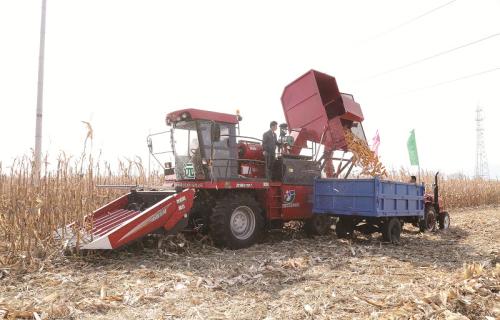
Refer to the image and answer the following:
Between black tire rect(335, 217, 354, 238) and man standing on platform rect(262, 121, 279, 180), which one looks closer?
man standing on platform rect(262, 121, 279, 180)

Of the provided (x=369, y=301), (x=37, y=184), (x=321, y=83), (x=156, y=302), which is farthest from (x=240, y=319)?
(x=321, y=83)

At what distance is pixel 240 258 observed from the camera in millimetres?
5945

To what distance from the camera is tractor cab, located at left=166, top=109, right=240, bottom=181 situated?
6.95 m

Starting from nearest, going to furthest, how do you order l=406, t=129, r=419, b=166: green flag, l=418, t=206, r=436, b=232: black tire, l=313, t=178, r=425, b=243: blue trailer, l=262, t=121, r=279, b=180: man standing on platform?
l=313, t=178, r=425, b=243: blue trailer → l=262, t=121, r=279, b=180: man standing on platform → l=418, t=206, r=436, b=232: black tire → l=406, t=129, r=419, b=166: green flag

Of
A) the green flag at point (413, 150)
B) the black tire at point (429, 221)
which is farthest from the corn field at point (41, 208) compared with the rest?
the green flag at point (413, 150)

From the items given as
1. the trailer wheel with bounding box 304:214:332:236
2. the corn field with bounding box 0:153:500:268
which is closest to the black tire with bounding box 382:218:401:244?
the trailer wheel with bounding box 304:214:332:236

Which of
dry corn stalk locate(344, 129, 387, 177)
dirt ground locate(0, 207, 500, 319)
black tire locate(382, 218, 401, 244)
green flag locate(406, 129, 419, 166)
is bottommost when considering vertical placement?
dirt ground locate(0, 207, 500, 319)

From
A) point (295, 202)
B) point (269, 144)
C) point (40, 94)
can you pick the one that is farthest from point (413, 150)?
point (40, 94)

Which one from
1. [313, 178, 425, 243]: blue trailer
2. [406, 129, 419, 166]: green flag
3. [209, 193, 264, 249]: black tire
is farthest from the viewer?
[406, 129, 419, 166]: green flag

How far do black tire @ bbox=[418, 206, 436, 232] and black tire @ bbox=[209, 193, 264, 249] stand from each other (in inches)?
169

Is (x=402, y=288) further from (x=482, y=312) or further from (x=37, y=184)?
(x=37, y=184)

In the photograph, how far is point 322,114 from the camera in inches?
329

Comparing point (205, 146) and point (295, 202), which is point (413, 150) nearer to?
point (295, 202)

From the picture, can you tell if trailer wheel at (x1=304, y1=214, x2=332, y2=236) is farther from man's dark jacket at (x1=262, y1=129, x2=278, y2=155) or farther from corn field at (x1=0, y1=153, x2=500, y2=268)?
corn field at (x1=0, y1=153, x2=500, y2=268)
